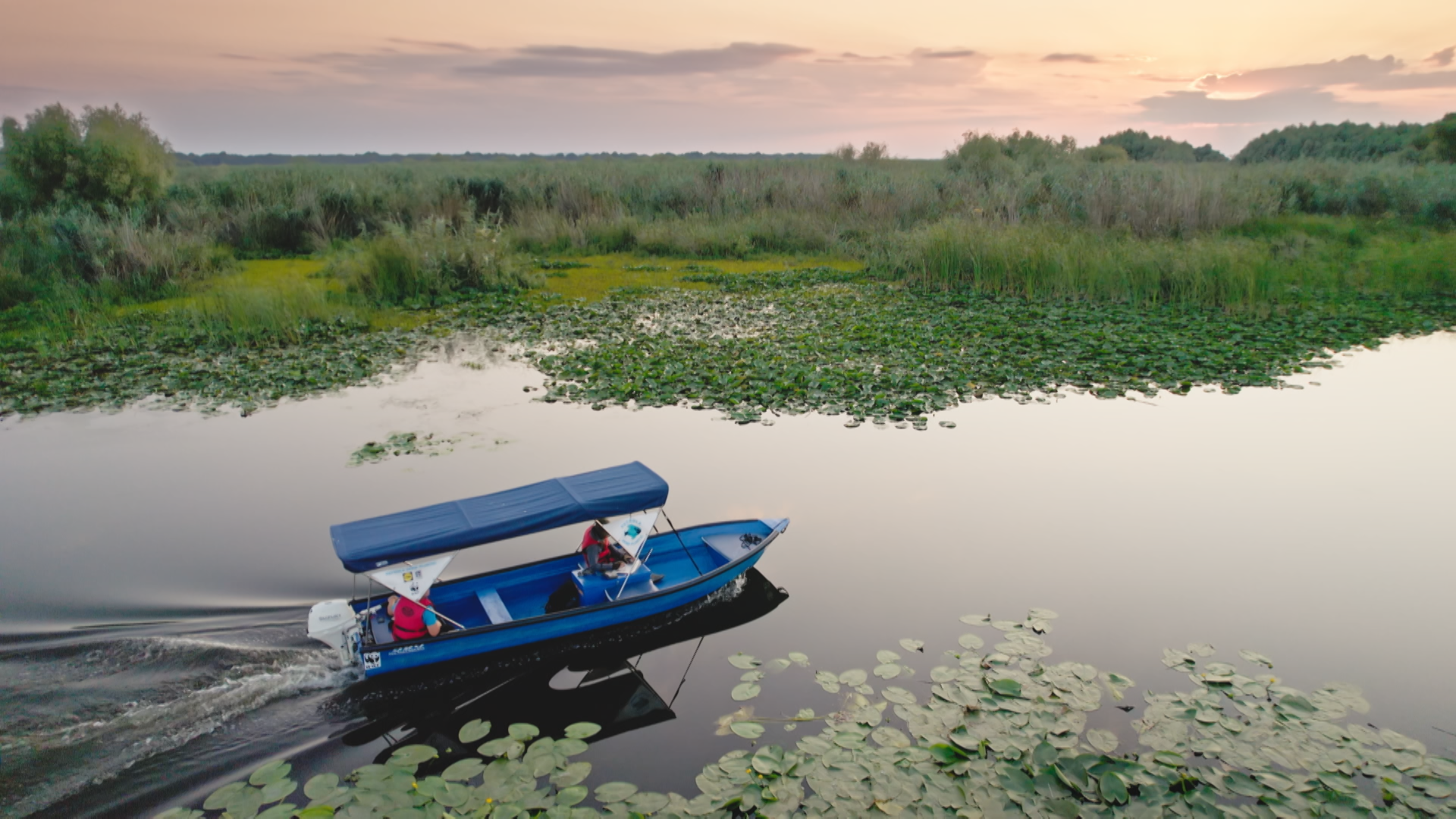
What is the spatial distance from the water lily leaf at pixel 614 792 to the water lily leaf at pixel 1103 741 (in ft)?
8.11

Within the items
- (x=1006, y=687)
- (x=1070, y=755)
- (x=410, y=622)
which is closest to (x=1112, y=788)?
(x=1070, y=755)

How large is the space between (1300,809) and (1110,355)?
893 cm

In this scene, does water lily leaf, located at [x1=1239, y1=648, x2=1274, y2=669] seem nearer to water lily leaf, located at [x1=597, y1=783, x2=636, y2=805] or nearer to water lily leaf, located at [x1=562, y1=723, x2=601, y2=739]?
water lily leaf, located at [x1=597, y1=783, x2=636, y2=805]

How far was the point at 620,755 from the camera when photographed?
480 cm

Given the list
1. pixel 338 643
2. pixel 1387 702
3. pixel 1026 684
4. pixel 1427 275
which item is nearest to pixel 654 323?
pixel 338 643

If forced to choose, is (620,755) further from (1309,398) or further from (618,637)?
(1309,398)

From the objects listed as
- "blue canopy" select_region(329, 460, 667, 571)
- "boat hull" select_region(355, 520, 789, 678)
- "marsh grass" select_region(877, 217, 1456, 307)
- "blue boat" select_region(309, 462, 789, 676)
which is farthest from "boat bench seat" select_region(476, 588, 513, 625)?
"marsh grass" select_region(877, 217, 1456, 307)

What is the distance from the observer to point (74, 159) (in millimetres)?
19891

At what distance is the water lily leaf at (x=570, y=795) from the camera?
402 centimetres

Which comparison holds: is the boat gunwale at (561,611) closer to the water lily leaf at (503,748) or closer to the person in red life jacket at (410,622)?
the person in red life jacket at (410,622)

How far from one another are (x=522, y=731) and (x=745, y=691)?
1.38m

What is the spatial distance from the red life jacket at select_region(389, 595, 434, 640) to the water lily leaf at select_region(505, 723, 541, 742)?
4.31 ft

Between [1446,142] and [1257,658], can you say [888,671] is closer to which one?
[1257,658]

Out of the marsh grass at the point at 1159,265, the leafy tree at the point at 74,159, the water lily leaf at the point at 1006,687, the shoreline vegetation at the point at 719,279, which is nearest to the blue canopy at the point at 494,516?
the water lily leaf at the point at 1006,687
